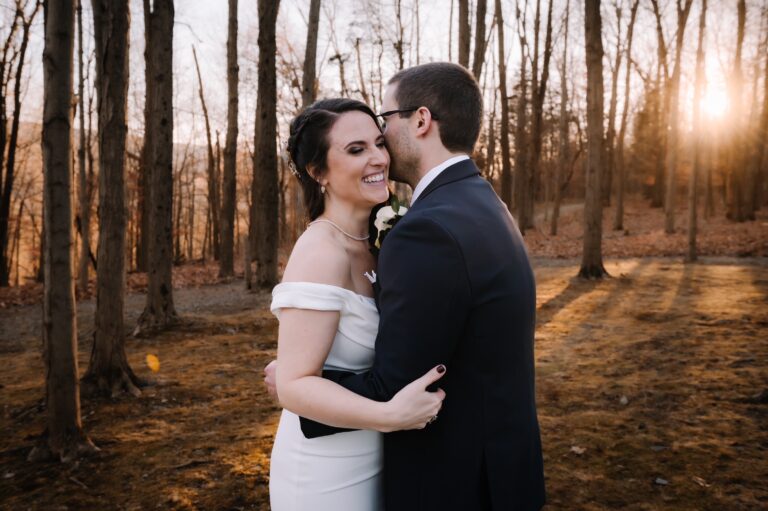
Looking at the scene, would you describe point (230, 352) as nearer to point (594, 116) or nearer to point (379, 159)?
point (379, 159)

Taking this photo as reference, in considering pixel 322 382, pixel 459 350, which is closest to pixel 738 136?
pixel 459 350

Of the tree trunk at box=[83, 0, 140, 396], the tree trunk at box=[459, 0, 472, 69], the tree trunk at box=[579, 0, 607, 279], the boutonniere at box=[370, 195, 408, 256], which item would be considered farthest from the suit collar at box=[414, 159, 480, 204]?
the tree trunk at box=[579, 0, 607, 279]

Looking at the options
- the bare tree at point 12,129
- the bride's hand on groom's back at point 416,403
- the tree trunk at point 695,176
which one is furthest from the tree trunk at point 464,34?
the bare tree at point 12,129

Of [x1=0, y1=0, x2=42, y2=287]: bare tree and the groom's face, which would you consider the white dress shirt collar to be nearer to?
the groom's face

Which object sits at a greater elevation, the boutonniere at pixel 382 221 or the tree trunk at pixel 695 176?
the tree trunk at pixel 695 176

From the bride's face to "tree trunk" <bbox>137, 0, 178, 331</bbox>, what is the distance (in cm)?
756

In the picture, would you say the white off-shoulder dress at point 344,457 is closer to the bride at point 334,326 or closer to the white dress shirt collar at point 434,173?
the bride at point 334,326

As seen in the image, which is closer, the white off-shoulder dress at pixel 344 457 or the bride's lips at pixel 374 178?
the white off-shoulder dress at pixel 344 457

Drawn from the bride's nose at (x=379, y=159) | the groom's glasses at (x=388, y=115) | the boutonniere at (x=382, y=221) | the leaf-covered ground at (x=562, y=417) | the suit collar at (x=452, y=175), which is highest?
the groom's glasses at (x=388, y=115)

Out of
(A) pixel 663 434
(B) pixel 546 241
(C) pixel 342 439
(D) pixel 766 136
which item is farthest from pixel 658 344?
(D) pixel 766 136

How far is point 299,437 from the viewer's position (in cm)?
191

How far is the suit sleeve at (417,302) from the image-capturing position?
147cm

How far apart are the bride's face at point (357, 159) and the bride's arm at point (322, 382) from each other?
1.06 ft

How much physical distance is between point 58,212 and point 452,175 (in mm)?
3673
